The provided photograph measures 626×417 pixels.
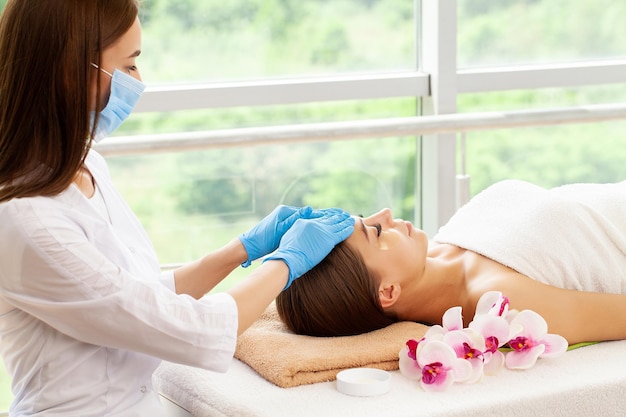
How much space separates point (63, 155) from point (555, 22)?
110 inches

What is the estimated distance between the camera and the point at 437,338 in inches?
65.2

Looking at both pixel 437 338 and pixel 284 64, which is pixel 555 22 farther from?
pixel 437 338

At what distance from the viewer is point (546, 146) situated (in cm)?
377

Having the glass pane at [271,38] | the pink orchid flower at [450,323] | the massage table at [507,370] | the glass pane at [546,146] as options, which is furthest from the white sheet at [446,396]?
the glass pane at [546,146]

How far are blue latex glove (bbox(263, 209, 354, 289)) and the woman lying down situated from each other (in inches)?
2.5

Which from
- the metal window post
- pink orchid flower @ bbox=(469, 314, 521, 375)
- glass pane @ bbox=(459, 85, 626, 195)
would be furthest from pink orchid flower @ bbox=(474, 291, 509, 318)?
glass pane @ bbox=(459, 85, 626, 195)

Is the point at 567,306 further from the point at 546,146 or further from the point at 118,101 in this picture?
the point at 546,146

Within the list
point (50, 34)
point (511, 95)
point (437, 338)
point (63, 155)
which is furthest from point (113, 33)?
point (511, 95)

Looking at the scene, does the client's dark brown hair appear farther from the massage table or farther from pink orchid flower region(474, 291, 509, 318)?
pink orchid flower region(474, 291, 509, 318)

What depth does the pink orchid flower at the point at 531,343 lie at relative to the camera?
165 cm

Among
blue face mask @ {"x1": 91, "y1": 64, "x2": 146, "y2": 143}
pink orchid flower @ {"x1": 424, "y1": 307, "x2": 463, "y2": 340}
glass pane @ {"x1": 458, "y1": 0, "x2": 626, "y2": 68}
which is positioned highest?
blue face mask @ {"x1": 91, "y1": 64, "x2": 146, "y2": 143}

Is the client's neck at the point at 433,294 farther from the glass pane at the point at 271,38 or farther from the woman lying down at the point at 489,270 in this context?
the glass pane at the point at 271,38

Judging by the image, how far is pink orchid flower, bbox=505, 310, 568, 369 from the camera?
5.42ft

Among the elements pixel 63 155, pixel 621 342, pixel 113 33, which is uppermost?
pixel 113 33
